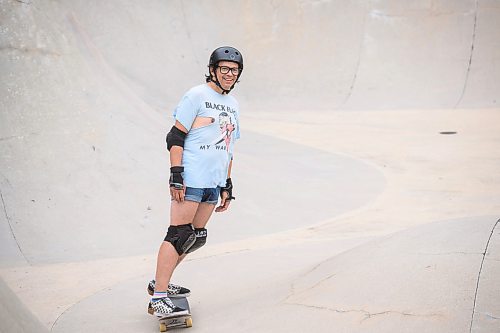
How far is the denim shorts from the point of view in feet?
11.8

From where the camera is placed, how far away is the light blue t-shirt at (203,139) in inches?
141

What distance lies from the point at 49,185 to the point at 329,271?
10.1 ft

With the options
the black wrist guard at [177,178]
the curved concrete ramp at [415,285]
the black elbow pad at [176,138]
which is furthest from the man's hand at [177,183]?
the curved concrete ramp at [415,285]

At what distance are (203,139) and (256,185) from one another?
4.02 meters

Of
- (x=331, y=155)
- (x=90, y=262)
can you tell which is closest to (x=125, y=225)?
(x=90, y=262)

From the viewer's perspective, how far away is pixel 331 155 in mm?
10023

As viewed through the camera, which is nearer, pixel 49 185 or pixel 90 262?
pixel 90 262

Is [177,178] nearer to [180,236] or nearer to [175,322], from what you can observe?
[180,236]

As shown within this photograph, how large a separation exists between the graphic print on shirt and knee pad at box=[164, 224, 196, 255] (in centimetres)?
48

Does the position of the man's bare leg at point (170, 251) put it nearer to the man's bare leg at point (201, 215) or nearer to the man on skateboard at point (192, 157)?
the man on skateboard at point (192, 157)

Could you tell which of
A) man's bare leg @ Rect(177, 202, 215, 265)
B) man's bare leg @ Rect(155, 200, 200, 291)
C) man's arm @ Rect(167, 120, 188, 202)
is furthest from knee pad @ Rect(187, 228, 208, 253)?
man's arm @ Rect(167, 120, 188, 202)

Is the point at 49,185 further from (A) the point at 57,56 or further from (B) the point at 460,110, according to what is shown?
(B) the point at 460,110

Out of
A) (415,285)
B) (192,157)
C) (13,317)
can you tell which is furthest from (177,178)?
(415,285)

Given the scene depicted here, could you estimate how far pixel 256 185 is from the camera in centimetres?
758
